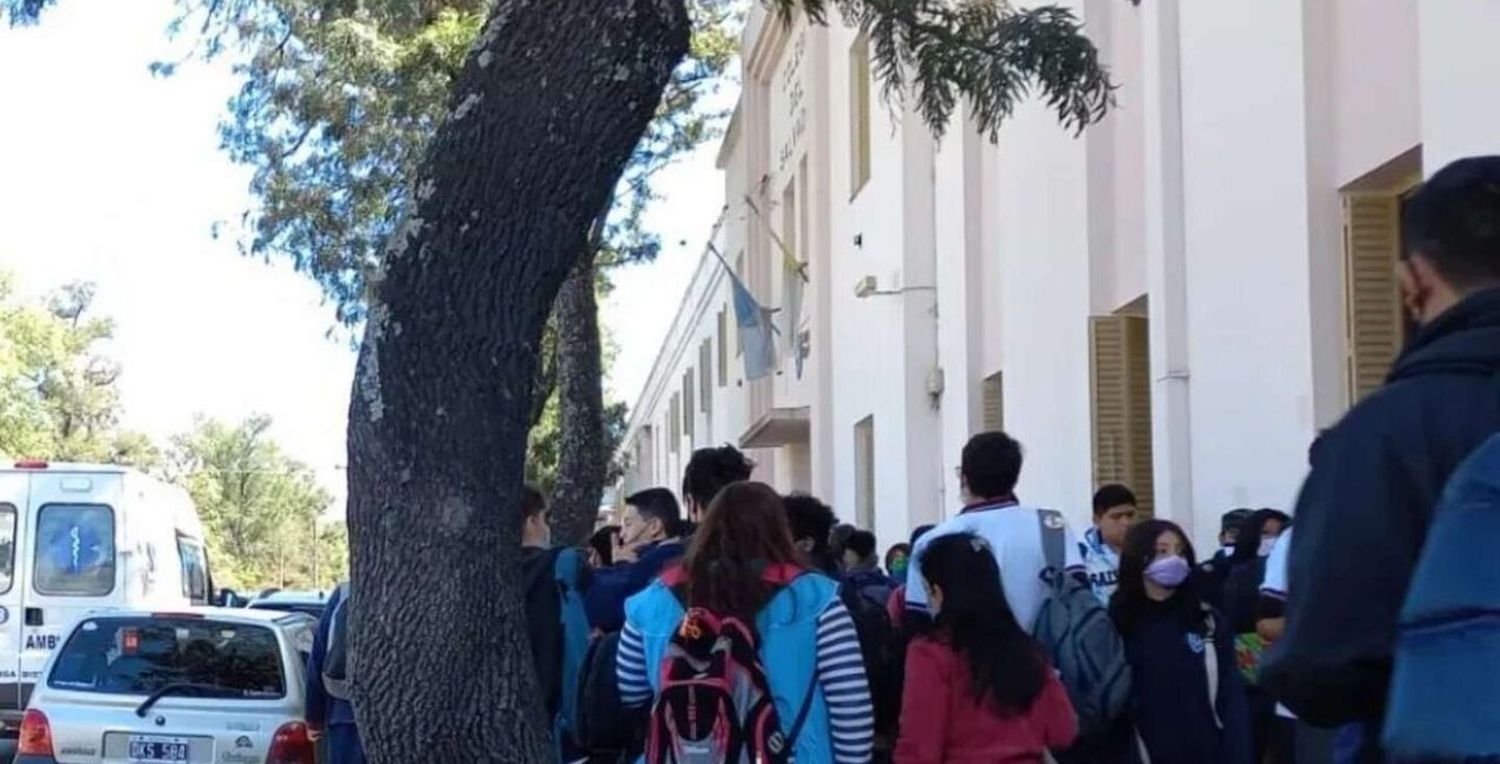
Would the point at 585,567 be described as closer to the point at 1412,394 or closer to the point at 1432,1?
the point at 1432,1

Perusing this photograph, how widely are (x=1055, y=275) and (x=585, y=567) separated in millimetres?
7980

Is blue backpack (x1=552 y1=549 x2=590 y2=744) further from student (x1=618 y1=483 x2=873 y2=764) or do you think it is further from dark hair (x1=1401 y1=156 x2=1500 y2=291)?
dark hair (x1=1401 y1=156 x2=1500 y2=291)

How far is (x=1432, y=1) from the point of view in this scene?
8.97 meters

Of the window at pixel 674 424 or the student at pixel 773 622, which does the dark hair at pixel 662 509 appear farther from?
the window at pixel 674 424

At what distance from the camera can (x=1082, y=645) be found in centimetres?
685

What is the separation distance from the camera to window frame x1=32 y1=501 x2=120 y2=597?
17438 millimetres

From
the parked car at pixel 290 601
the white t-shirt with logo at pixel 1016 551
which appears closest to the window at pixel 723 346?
the parked car at pixel 290 601

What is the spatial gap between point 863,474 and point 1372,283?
1545 cm

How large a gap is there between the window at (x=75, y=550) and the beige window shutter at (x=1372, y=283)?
10.9m

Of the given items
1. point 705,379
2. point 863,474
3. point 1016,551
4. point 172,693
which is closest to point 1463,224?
point 1016,551

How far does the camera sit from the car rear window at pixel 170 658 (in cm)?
1122

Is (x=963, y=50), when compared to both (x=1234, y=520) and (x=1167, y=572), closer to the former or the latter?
(x=1167, y=572)

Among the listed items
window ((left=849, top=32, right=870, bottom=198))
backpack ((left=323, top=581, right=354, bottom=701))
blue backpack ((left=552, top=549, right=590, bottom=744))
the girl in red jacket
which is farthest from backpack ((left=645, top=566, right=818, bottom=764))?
window ((left=849, top=32, right=870, bottom=198))

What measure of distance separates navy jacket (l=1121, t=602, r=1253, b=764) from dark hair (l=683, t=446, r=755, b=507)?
1.45 m
